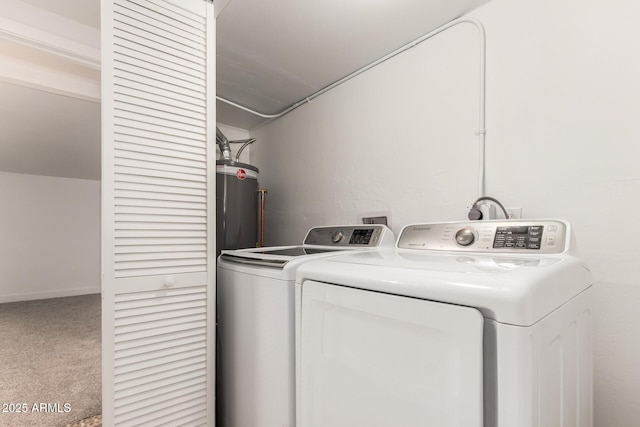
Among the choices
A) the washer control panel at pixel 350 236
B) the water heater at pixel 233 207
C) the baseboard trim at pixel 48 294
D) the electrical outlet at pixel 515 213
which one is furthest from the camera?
the baseboard trim at pixel 48 294

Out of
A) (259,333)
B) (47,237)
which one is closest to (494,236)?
(259,333)

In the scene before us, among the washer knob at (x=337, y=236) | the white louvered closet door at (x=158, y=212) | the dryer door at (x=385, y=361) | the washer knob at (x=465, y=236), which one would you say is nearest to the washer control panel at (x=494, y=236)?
the washer knob at (x=465, y=236)

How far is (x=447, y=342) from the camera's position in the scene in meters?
0.59

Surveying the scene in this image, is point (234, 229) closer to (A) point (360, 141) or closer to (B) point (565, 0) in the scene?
(A) point (360, 141)

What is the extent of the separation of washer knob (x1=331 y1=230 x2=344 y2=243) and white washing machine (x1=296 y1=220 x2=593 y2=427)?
0.74 meters

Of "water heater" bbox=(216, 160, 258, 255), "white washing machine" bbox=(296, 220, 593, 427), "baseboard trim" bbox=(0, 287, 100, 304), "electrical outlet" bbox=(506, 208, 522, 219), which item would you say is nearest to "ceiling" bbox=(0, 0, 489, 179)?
"water heater" bbox=(216, 160, 258, 255)

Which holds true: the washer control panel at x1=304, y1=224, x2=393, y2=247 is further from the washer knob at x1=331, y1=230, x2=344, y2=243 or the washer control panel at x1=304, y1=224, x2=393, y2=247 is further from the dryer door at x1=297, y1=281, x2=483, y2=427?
the dryer door at x1=297, y1=281, x2=483, y2=427

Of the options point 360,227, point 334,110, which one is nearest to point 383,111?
point 334,110

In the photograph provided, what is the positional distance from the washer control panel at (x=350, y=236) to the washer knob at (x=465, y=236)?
1.27 feet

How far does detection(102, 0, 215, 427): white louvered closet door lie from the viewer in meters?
1.09

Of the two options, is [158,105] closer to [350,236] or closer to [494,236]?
[350,236]

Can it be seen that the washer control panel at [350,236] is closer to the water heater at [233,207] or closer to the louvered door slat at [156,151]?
the water heater at [233,207]

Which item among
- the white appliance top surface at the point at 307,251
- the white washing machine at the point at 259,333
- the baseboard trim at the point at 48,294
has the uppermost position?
the white appliance top surface at the point at 307,251

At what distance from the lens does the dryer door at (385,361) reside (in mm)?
574
